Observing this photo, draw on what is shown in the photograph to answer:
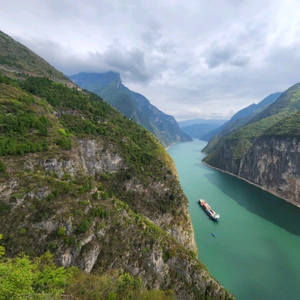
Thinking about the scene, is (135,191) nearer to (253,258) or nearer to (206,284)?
(206,284)

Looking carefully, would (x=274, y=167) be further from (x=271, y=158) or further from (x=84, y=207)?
(x=84, y=207)

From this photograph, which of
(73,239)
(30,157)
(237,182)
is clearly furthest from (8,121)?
(237,182)

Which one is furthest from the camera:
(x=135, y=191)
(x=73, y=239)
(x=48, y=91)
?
(x=48, y=91)

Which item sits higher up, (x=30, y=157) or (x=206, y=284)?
(x=30, y=157)

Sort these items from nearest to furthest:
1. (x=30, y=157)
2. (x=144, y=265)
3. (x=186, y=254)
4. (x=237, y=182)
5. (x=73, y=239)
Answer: (x=73, y=239) < (x=30, y=157) < (x=144, y=265) < (x=186, y=254) < (x=237, y=182)

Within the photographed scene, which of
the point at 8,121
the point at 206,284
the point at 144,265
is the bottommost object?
the point at 206,284

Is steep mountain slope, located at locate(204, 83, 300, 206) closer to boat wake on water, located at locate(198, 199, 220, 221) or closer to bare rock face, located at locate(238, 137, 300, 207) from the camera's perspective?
bare rock face, located at locate(238, 137, 300, 207)

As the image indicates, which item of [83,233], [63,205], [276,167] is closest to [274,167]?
[276,167]
